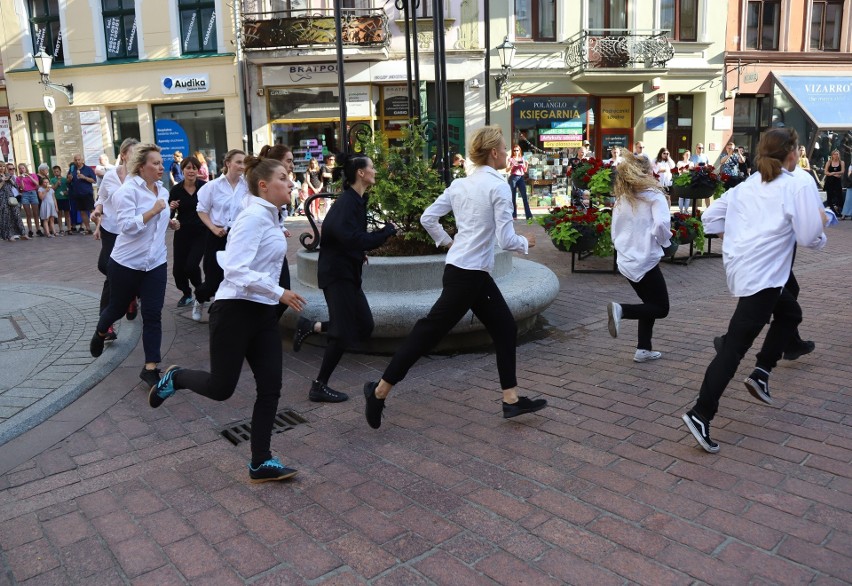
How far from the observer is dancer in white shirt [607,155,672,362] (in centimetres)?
548

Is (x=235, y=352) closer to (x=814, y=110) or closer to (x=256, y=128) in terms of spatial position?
(x=256, y=128)

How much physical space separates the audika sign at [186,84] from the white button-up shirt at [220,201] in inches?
704

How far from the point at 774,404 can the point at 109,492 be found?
13.0 feet

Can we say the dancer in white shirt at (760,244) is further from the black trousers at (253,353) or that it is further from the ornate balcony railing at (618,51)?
the ornate balcony railing at (618,51)

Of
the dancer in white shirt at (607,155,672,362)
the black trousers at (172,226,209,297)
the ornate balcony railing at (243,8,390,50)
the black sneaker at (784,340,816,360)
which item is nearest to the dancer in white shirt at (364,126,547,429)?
the dancer in white shirt at (607,155,672,362)

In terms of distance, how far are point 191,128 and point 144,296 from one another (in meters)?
19.8

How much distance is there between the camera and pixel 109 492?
363 cm

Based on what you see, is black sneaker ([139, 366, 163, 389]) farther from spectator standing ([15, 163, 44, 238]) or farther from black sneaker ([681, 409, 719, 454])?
spectator standing ([15, 163, 44, 238])

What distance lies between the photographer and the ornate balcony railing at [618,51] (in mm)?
22406

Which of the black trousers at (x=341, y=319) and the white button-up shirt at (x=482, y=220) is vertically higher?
the white button-up shirt at (x=482, y=220)

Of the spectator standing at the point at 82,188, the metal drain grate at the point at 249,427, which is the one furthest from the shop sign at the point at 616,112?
the metal drain grate at the point at 249,427

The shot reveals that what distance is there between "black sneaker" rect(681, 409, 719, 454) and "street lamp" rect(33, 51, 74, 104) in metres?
20.9

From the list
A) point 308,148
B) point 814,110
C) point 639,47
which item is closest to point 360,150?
point 308,148

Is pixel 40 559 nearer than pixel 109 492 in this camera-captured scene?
Yes
